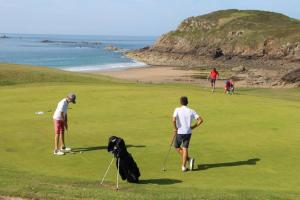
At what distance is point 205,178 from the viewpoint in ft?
43.9

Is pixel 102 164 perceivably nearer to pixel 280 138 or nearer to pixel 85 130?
pixel 85 130

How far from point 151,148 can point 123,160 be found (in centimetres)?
402

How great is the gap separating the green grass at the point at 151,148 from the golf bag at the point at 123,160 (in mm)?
276

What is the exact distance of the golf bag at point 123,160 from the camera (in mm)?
12125

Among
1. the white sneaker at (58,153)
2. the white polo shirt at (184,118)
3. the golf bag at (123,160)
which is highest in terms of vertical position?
the white polo shirt at (184,118)

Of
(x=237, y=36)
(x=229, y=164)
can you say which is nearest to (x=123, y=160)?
(x=229, y=164)

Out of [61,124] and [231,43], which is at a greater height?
[61,124]

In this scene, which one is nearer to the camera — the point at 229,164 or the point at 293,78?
the point at 229,164

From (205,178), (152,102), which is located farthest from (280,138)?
(152,102)

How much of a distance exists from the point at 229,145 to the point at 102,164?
490 cm

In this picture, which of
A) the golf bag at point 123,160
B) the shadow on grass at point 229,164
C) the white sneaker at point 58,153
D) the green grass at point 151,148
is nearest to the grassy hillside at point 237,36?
the green grass at point 151,148

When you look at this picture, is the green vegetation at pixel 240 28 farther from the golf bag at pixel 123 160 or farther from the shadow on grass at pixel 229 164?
the golf bag at pixel 123 160

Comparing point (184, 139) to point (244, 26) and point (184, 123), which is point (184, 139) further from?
point (244, 26)

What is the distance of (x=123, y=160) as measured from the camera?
40.8 ft
